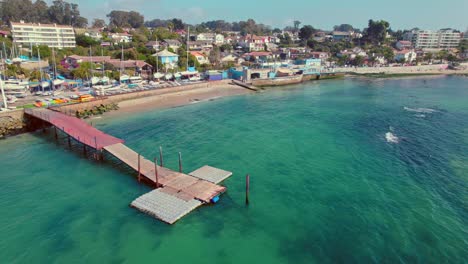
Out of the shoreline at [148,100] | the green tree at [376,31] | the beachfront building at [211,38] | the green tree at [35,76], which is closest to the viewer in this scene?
the shoreline at [148,100]

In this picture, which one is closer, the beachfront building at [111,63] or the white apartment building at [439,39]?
the beachfront building at [111,63]

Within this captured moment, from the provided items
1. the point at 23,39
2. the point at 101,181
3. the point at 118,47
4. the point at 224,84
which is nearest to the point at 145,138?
the point at 101,181

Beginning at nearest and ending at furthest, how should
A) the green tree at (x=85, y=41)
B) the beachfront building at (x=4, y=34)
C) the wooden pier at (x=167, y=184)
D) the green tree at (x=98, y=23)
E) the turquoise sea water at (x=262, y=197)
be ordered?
1. the turquoise sea water at (x=262, y=197)
2. the wooden pier at (x=167, y=184)
3. the beachfront building at (x=4, y=34)
4. the green tree at (x=85, y=41)
5. the green tree at (x=98, y=23)

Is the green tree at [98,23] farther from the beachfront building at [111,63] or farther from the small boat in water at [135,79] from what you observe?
the small boat in water at [135,79]

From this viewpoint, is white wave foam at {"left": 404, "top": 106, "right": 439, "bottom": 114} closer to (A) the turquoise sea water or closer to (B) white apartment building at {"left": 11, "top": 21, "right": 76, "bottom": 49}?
(A) the turquoise sea water

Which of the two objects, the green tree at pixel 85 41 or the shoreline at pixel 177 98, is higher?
the green tree at pixel 85 41

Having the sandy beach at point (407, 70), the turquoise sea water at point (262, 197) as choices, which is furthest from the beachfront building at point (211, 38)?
the turquoise sea water at point (262, 197)

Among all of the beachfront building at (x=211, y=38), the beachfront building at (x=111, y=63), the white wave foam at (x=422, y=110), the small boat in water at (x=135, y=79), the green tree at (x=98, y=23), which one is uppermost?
the green tree at (x=98, y=23)
